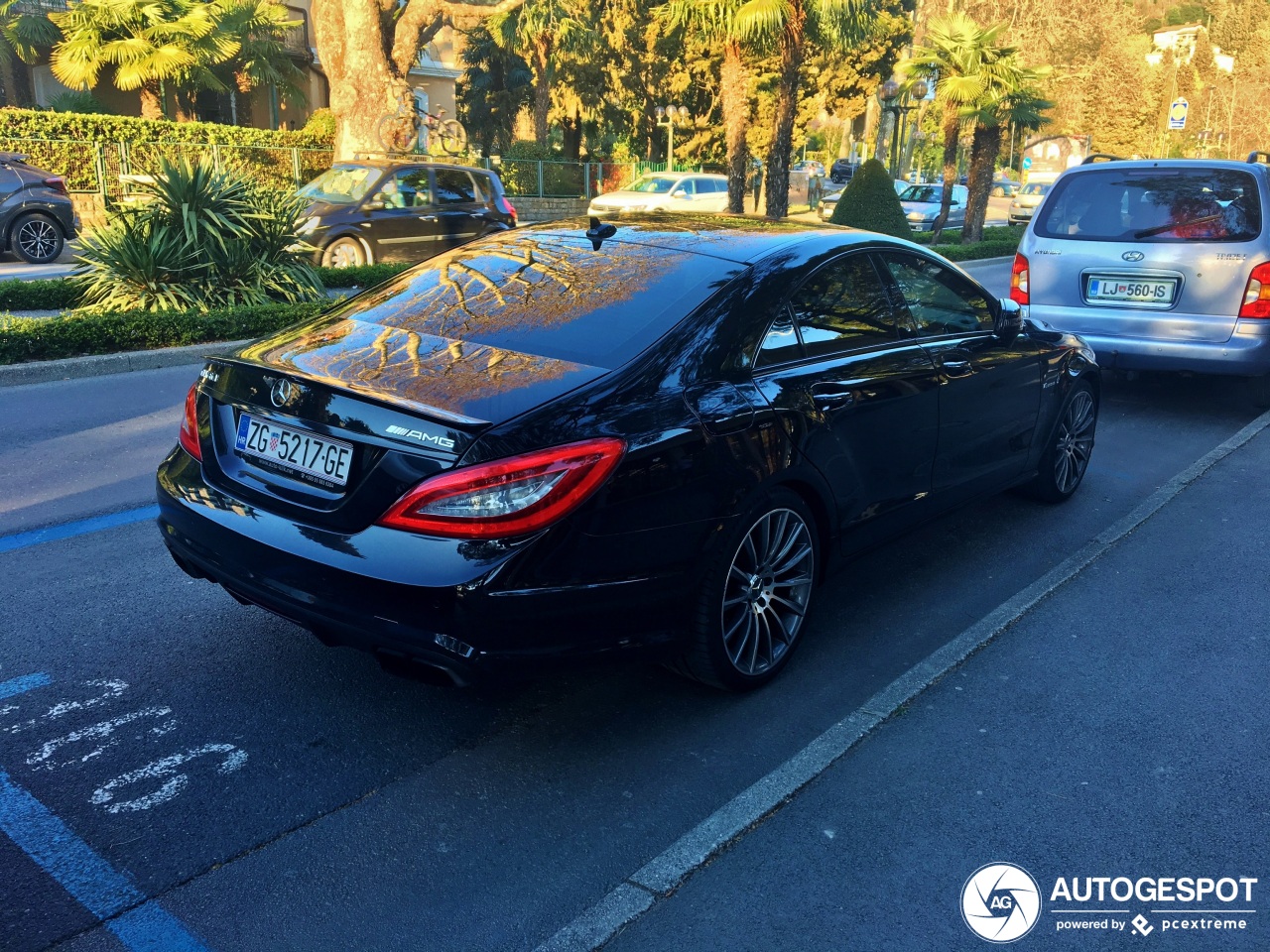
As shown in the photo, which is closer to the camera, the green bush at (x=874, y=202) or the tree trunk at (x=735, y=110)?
the green bush at (x=874, y=202)

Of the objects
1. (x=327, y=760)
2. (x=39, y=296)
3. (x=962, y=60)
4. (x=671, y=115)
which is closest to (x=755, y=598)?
(x=327, y=760)

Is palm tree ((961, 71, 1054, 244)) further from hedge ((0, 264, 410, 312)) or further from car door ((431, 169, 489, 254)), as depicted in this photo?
hedge ((0, 264, 410, 312))

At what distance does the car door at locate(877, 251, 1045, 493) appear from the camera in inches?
184

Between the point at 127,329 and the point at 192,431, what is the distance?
6.41 metres

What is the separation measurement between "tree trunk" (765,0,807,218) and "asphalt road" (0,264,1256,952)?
18.4m

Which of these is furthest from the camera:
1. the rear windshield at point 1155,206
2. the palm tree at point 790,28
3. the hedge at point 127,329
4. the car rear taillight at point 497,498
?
the palm tree at point 790,28

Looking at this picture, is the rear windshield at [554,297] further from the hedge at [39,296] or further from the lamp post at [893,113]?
the lamp post at [893,113]

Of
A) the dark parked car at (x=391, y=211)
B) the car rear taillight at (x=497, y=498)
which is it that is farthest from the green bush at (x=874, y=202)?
the car rear taillight at (x=497, y=498)

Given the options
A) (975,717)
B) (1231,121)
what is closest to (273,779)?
(975,717)

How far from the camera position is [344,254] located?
14844mm

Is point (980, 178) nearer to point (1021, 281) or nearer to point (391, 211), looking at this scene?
point (391, 211)

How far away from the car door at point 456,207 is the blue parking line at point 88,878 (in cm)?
1321

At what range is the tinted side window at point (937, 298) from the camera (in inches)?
185

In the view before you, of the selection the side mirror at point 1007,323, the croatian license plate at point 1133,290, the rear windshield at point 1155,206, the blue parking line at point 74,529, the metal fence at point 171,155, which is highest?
the metal fence at point 171,155
